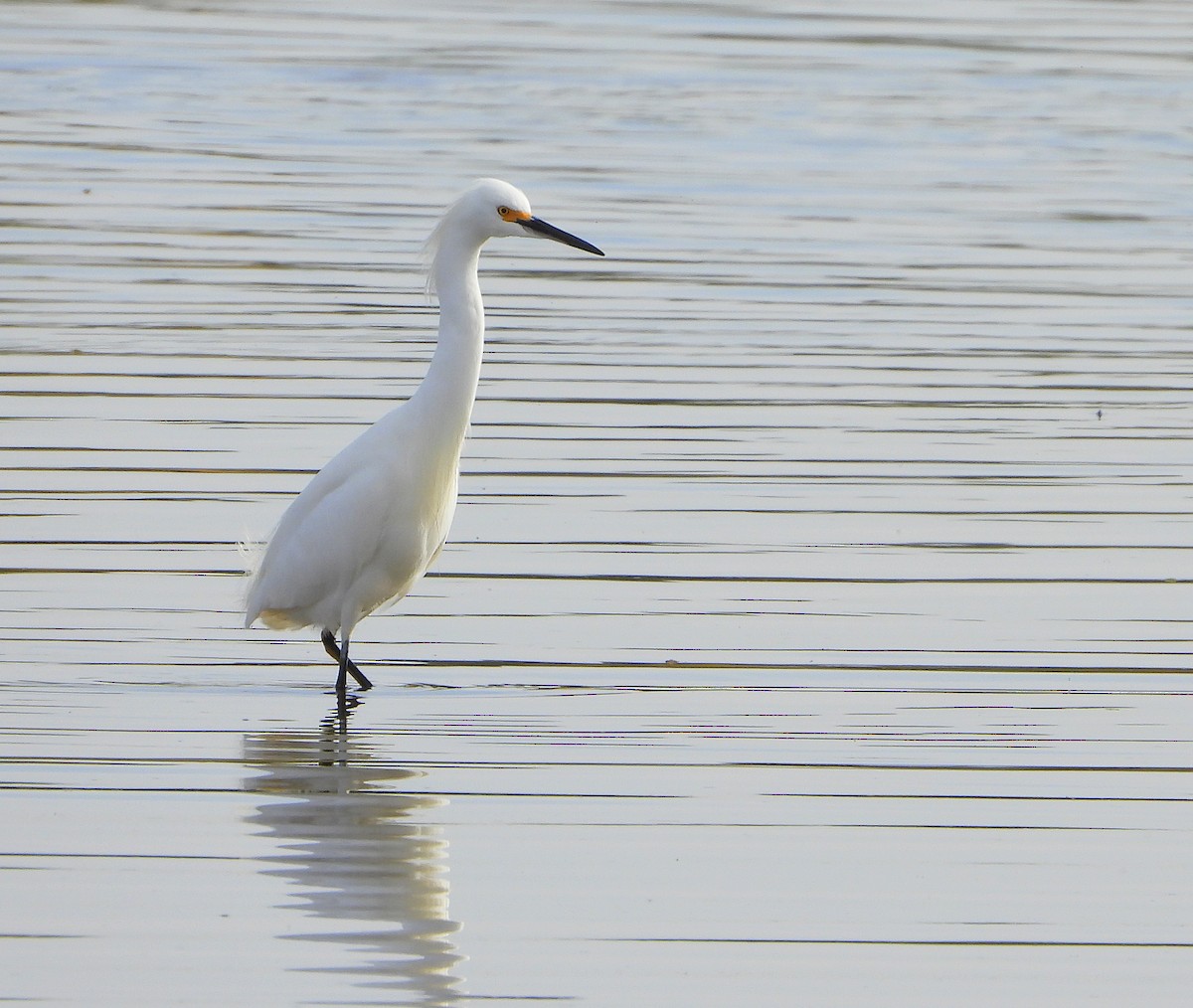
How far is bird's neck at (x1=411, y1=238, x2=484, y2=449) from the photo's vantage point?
181 inches

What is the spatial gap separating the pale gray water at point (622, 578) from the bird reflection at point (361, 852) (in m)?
0.01

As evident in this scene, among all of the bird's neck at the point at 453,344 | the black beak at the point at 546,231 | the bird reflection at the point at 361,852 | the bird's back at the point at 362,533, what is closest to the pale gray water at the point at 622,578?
the bird reflection at the point at 361,852

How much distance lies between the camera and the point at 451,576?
5.17 metres

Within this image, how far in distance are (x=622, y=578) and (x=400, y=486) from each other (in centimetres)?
69

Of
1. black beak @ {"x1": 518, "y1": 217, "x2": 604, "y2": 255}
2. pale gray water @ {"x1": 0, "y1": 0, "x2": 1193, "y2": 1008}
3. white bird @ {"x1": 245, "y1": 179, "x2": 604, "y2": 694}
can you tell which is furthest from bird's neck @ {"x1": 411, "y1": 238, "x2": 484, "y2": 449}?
pale gray water @ {"x1": 0, "y1": 0, "x2": 1193, "y2": 1008}

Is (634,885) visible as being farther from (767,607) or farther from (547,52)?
→ (547,52)

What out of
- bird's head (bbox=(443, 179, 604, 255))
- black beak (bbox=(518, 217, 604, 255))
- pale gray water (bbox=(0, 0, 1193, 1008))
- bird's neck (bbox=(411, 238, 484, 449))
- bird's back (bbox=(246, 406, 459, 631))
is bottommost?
pale gray water (bbox=(0, 0, 1193, 1008))

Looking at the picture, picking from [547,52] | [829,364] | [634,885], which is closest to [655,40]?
[547,52]

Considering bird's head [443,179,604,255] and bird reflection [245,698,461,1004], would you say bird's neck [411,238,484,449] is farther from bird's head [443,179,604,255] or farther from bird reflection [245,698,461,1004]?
bird reflection [245,698,461,1004]

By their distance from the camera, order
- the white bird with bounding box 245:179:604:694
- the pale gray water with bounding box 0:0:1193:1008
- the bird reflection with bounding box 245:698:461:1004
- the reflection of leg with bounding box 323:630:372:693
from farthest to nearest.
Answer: the white bird with bounding box 245:179:604:694, the reflection of leg with bounding box 323:630:372:693, the pale gray water with bounding box 0:0:1193:1008, the bird reflection with bounding box 245:698:461:1004

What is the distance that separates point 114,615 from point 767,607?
1.36 m

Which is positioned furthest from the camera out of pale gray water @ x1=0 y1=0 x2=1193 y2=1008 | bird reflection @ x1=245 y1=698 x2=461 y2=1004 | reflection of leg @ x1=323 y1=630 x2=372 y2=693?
reflection of leg @ x1=323 y1=630 x2=372 y2=693

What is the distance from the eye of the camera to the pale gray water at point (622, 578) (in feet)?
11.0

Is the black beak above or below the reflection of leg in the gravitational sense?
above
